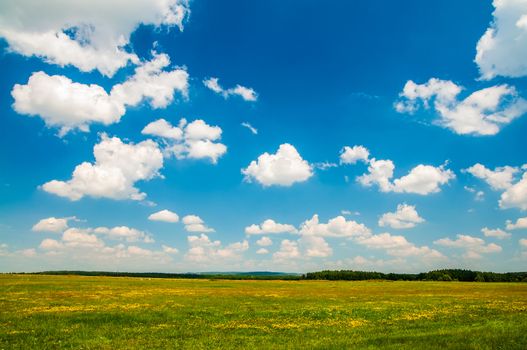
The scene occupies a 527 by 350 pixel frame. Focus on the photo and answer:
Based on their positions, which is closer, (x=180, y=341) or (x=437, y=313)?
(x=180, y=341)

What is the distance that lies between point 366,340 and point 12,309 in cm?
3282

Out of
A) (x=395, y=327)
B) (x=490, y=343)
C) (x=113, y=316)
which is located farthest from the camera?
(x=113, y=316)

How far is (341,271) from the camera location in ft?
647

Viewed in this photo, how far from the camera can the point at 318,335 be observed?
23.5 metres

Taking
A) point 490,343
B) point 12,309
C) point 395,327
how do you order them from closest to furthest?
point 490,343 < point 395,327 < point 12,309

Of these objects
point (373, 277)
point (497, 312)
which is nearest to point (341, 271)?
point (373, 277)

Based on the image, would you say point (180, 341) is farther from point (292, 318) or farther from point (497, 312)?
point (497, 312)

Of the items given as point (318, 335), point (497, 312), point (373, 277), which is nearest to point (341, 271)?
point (373, 277)

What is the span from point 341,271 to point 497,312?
168427 millimetres

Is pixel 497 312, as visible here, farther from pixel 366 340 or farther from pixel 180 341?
pixel 180 341

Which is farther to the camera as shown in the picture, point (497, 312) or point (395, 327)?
point (497, 312)

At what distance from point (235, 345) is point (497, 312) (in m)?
25.9

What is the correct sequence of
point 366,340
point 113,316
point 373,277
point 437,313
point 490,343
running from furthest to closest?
point 373,277, point 437,313, point 113,316, point 366,340, point 490,343

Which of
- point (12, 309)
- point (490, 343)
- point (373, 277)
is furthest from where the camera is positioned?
point (373, 277)
